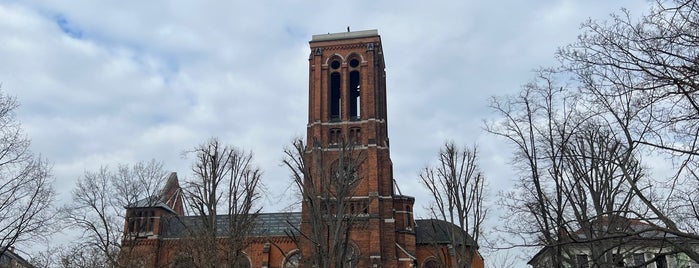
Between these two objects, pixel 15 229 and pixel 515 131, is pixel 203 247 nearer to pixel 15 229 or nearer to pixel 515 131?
pixel 15 229

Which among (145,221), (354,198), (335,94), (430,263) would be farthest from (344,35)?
(145,221)

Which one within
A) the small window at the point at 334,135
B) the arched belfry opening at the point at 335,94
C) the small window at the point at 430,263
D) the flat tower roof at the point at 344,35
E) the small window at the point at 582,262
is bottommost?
the small window at the point at 582,262

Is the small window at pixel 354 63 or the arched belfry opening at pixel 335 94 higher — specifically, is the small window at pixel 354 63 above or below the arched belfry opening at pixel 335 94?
above

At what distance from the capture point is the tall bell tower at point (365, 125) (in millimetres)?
34656

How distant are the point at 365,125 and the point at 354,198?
514cm

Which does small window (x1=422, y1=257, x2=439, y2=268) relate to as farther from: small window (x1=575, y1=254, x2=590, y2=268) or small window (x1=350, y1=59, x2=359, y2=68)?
small window (x1=575, y1=254, x2=590, y2=268)

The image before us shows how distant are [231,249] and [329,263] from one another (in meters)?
5.05

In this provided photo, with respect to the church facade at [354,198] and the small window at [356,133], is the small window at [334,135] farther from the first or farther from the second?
the small window at [356,133]

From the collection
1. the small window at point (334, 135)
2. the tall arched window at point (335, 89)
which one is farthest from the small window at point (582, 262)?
the tall arched window at point (335, 89)

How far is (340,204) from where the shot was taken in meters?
21.0

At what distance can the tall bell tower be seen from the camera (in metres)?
34.7

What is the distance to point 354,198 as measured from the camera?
35.4m

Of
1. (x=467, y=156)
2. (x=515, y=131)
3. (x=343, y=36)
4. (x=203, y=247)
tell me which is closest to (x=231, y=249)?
(x=203, y=247)

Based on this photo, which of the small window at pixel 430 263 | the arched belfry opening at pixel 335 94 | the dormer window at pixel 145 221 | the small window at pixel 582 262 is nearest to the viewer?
the small window at pixel 582 262
